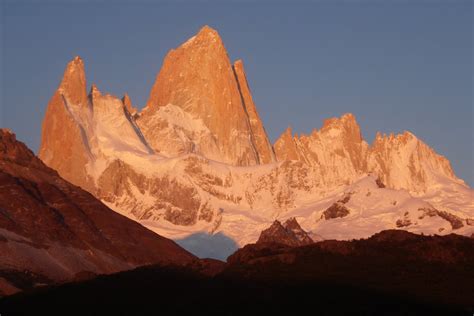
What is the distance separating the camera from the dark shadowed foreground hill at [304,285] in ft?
269

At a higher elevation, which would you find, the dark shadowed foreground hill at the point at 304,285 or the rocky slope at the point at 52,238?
the rocky slope at the point at 52,238

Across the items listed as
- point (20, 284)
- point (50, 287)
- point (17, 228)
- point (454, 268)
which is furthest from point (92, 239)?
point (454, 268)

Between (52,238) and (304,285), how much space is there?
8935cm

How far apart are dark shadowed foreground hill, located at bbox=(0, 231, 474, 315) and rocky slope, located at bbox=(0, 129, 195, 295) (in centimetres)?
4449

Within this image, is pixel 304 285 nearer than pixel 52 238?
Yes

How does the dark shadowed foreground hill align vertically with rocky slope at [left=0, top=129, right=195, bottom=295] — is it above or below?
below

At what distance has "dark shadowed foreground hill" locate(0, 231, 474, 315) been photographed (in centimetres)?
8194

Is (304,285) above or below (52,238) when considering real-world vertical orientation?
below

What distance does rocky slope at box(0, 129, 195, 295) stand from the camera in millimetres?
152000

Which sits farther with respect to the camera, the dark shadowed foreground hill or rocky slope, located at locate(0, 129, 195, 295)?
rocky slope, located at locate(0, 129, 195, 295)

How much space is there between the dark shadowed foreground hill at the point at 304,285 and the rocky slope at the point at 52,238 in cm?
4449

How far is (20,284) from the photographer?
451 ft

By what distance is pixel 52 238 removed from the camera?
172 m

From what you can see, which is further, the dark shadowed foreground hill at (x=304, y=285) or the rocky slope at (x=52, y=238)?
the rocky slope at (x=52, y=238)
